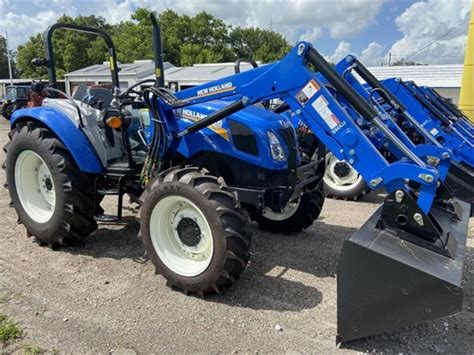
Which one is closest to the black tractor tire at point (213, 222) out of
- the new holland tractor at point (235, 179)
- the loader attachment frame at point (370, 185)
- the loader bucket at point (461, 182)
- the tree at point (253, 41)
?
the new holland tractor at point (235, 179)

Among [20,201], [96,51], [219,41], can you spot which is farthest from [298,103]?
[219,41]

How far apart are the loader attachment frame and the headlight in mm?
510

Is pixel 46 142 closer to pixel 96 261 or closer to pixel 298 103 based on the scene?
pixel 96 261

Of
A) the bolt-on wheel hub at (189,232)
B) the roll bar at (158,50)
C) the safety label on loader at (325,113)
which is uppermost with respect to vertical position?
the roll bar at (158,50)

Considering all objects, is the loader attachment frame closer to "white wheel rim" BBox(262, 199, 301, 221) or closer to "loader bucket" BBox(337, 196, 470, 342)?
"loader bucket" BBox(337, 196, 470, 342)

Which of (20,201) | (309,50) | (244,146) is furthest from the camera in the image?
(20,201)

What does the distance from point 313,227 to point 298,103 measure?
241cm

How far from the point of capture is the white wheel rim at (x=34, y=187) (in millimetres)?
4508

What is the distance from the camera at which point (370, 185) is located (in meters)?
2.96

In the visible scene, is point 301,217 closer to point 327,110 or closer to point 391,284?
point 327,110

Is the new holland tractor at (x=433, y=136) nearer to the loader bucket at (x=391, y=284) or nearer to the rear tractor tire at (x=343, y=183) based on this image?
the rear tractor tire at (x=343, y=183)

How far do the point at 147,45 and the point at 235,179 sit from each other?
135ft

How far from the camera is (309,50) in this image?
123 inches

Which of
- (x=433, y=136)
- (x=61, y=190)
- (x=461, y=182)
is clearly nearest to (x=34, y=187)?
(x=61, y=190)
